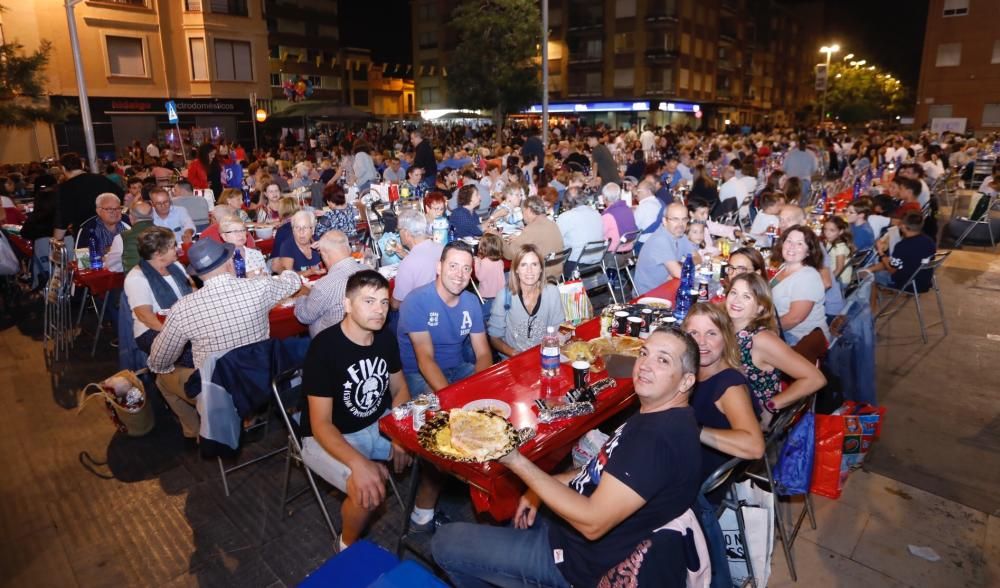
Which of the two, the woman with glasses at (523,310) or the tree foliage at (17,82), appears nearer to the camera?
the woman with glasses at (523,310)

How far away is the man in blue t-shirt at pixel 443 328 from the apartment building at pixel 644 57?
3806cm

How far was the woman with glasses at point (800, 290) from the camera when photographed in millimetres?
4156

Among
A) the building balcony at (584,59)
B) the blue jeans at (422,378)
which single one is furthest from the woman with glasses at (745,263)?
the building balcony at (584,59)

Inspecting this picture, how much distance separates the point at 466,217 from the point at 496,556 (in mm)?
5019

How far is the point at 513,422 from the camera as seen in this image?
8.82 ft

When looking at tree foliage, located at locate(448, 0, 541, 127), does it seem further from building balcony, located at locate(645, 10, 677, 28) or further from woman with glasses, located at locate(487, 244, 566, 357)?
woman with glasses, located at locate(487, 244, 566, 357)

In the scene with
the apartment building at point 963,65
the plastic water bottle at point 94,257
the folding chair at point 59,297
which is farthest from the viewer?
the apartment building at point 963,65

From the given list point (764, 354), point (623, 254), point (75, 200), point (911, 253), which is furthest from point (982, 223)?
point (75, 200)

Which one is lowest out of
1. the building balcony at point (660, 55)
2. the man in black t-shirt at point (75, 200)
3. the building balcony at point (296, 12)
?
the man in black t-shirt at point (75, 200)

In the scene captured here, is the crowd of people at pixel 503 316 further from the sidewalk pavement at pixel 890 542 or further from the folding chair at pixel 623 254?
the sidewalk pavement at pixel 890 542

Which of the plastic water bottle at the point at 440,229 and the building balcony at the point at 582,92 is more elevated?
the building balcony at the point at 582,92

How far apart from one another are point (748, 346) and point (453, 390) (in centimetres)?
158

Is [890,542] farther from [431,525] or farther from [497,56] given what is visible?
[497,56]

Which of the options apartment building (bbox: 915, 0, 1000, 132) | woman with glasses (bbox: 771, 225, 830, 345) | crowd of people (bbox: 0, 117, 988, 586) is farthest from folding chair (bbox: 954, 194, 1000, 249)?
apartment building (bbox: 915, 0, 1000, 132)
